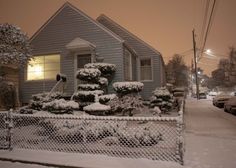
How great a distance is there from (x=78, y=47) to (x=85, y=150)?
32.1 feet

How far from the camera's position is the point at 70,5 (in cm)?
1708

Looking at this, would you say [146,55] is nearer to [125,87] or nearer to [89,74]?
[125,87]

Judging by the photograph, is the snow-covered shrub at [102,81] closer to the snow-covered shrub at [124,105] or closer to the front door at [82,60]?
the snow-covered shrub at [124,105]

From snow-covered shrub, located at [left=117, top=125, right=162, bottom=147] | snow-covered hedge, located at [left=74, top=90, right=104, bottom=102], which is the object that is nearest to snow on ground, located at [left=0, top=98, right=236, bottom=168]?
snow-covered shrub, located at [left=117, top=125, right=162, bottom=147]

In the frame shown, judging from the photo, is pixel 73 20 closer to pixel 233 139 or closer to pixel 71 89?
pixel 71 89

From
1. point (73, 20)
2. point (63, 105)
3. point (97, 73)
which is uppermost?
point (73, 20)

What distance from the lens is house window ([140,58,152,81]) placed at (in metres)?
20.0

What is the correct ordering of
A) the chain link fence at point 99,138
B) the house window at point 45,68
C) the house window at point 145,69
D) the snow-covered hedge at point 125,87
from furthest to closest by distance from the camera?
the house window at point 145,69
the house window at point 45,68
the snow-covered hedge at point 125,87
the chain link fence at point 99,138

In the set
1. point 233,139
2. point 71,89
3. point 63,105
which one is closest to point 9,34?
point 63,105

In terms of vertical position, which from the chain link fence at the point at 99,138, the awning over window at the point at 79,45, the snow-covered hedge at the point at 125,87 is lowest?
the chain link fence at the point at 99,138

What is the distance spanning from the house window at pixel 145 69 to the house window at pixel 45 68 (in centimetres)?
647

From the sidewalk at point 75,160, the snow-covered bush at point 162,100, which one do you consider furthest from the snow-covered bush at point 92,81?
the sidewalk at point 75,160

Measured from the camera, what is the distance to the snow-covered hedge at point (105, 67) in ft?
48.5

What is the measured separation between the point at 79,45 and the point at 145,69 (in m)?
6.28
